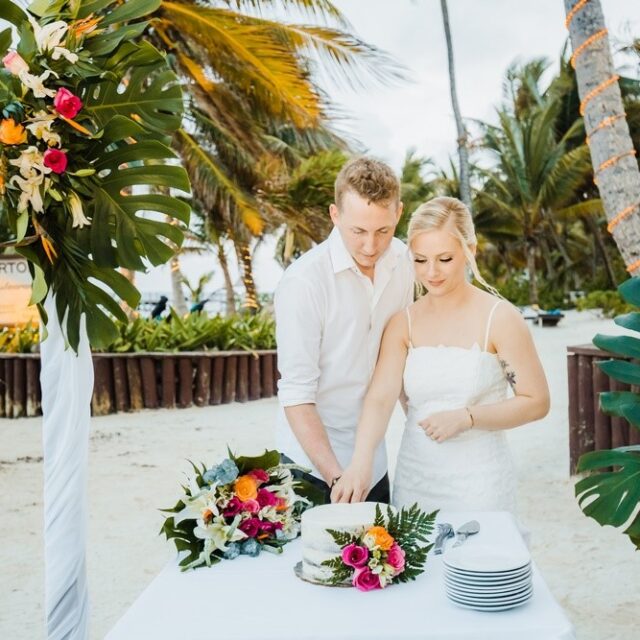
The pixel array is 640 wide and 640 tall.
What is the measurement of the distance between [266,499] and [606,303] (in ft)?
67.7

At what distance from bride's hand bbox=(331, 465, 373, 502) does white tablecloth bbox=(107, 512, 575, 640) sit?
16.1 inches

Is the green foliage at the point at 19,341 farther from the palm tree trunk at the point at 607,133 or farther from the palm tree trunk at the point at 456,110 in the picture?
the palm tree trunk at the point at 456,110

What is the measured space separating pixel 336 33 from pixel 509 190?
666 inches

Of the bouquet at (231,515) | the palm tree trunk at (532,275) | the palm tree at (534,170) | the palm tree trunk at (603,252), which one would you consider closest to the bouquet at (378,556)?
the bouquet at (231,515)

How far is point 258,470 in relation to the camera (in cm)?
190

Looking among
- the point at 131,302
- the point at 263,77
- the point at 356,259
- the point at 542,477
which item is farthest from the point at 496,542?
the point at 263,77

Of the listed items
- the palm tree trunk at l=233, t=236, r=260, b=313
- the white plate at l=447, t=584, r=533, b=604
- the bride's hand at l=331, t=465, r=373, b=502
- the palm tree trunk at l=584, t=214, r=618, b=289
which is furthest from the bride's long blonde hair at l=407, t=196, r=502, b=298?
the palm tree trunk at l=584, t=214, r=618, b=289

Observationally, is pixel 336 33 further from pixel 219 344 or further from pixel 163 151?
pixel 163 151

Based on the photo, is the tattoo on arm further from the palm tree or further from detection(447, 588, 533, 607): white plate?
the palm tree

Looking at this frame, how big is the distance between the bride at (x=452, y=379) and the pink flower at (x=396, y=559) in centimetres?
61

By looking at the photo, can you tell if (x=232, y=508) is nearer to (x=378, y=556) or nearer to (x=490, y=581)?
(x=378, y=556)

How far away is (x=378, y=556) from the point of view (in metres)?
1.60

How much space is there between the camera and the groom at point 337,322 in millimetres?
2316

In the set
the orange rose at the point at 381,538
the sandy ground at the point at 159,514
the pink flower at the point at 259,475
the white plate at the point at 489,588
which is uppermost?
the pink flower at the point at 259,475
